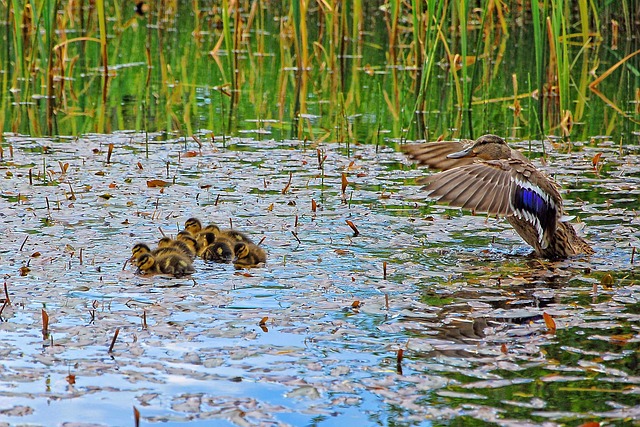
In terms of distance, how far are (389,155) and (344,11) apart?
14.8 feet

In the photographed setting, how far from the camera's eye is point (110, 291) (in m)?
5.19

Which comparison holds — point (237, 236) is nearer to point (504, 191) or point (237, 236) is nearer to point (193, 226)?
point (193, 226)

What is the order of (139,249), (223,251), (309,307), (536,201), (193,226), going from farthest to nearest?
1. (193,226)
2. (536,201)
3. (223,251)
4. (139,249)
5. (309,307)

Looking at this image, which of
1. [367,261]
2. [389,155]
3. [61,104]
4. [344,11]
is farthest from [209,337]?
[344,11]

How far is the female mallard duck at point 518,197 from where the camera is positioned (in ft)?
19.6

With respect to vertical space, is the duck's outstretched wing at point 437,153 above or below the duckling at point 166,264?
above

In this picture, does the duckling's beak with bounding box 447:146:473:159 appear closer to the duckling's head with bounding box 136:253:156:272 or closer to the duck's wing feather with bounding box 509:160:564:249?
the duck's wing feather with bounding box 509:160:564:249

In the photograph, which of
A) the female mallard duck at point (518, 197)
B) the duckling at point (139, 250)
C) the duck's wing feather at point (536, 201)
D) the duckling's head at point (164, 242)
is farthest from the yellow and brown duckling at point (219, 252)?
the duck's wing feather at point (536, 201)

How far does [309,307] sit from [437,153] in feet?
7.94

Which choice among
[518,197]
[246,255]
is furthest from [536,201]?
[246,255]

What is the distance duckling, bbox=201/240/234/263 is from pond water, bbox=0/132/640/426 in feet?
0.21

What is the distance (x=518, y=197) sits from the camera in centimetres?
607

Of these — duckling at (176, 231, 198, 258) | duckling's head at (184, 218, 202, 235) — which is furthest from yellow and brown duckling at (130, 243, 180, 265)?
duckling's head at (184, 218, 202, 235)

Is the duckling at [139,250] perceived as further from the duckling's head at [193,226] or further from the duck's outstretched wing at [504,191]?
the duck's outstretched wing at [504,191]
